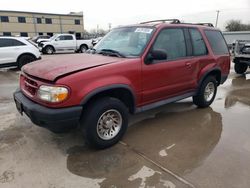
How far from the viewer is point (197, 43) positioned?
4.96 meters

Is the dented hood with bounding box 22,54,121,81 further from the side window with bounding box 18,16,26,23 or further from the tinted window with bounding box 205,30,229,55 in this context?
the side window with bounding box 18,16,26,23

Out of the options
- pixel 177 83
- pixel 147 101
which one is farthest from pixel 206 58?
pixel 147 101

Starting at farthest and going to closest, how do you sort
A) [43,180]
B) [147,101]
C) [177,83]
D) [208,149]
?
1. [177,83]
2. [147,101]
3. [208,149]
4. [43,180]

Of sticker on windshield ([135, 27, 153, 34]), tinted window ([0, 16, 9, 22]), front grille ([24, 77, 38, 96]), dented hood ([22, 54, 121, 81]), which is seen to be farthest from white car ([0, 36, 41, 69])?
tinted window ([0, 16, 9, 22])

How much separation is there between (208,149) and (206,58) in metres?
2.28

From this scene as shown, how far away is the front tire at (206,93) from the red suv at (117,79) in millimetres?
24

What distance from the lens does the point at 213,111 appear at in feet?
17.6

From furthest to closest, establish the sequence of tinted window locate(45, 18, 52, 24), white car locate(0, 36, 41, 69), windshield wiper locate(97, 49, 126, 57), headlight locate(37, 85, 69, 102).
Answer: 1. tinted window locate(45, 18, 52, 24)
2. white car locate(0, 36, 41, 69)
3. windshield wiper locate(97, 49, 126, 57)
4. headlight locate(37, 85, 69, 102)

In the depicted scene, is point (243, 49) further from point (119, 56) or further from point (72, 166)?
point (72, 166)

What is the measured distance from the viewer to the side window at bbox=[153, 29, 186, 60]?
162 inches

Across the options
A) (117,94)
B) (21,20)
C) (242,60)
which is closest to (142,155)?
(117,94)

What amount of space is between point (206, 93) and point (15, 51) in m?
8.41

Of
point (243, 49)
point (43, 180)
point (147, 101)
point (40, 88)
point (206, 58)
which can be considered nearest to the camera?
point (43, 180)

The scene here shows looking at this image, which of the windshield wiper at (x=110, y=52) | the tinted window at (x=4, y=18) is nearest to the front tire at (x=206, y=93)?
the windshield wiper at (x=110, y=52)
